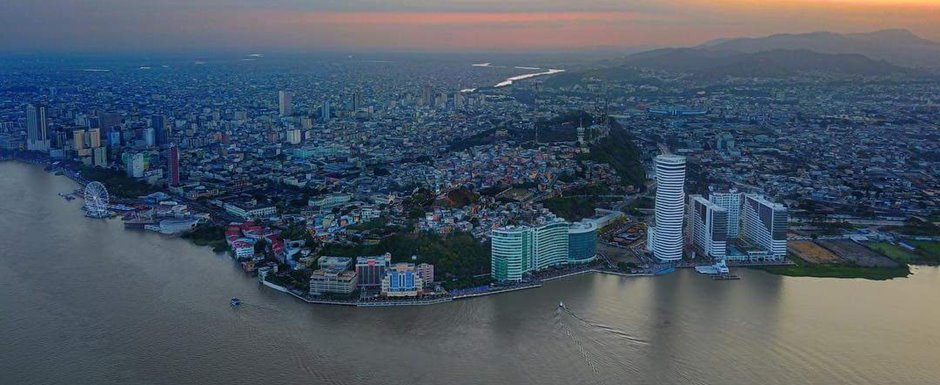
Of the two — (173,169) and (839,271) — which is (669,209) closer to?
(839,271)

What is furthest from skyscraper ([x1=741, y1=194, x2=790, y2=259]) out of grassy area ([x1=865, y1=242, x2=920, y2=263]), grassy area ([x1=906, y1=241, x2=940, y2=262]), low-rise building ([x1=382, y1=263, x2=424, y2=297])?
low-rise building ([x1=382, y1=263, x2=424, y2=297])

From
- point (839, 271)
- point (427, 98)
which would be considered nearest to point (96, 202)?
point (839, 271)

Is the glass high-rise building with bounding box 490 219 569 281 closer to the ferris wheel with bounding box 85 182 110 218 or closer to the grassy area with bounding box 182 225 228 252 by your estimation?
the grassy area with bounding box 182 225 228 252

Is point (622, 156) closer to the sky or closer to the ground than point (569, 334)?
closer to the sky

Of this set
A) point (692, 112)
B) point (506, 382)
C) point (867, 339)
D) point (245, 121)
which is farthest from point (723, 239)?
point (245, 121)

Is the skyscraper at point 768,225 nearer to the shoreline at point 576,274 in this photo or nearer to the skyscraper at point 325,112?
the shoreline at point 576,274

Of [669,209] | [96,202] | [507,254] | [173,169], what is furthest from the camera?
[173,169]
